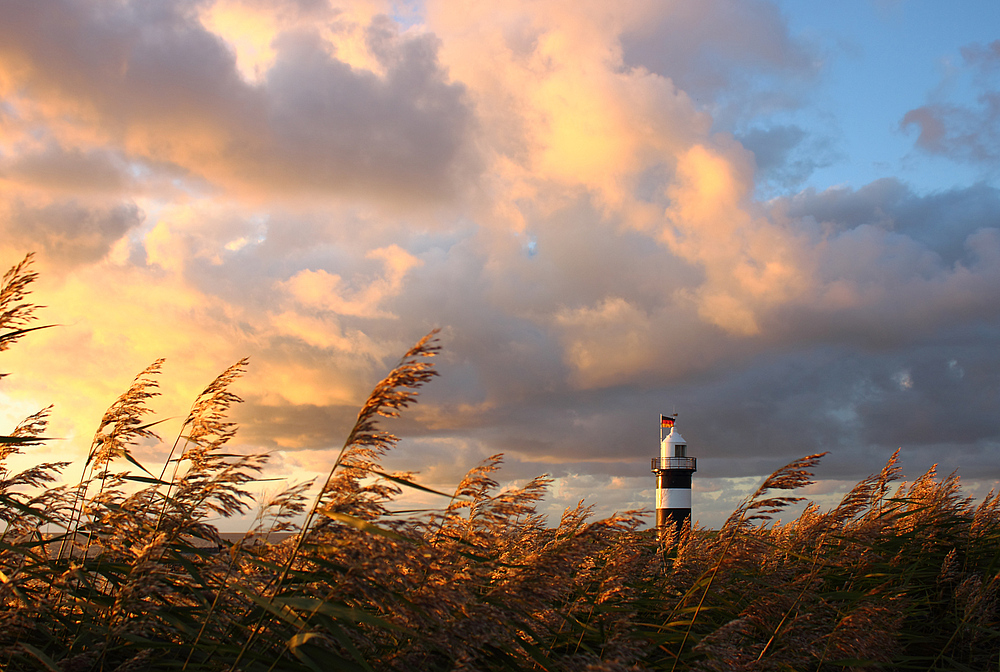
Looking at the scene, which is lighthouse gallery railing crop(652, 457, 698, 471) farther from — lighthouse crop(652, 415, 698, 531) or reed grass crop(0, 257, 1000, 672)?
reed grass crop(0, 257, 1000, 672)

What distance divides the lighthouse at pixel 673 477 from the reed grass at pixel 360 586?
75.4ft

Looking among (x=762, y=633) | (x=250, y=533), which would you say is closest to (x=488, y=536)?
(x=250, y=533)

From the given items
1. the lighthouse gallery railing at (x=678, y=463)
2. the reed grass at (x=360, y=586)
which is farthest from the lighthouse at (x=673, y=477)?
the reed grass at (x=360, y=586)

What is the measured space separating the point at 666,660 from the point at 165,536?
2.51 metres

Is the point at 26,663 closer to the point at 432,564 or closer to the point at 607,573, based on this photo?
the point at 432,564

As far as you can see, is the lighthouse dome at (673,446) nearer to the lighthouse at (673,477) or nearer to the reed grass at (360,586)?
the lighthouse at (673,477)

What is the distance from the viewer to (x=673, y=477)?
27875 millimetres

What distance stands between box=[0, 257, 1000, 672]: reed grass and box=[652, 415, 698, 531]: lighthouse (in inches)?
905

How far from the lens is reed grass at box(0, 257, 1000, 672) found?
268cm

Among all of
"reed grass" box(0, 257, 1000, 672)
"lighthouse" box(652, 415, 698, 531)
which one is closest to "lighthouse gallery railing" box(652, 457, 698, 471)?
"lighthouse" box(652, 415, 698, 531)

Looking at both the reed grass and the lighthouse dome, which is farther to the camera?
the lighthouse dome

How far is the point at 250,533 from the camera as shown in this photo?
2971 millimetres

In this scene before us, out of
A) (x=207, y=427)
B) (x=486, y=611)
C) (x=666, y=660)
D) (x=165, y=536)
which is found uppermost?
(x=207, y=427)

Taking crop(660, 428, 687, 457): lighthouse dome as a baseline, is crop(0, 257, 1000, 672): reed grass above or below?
below
